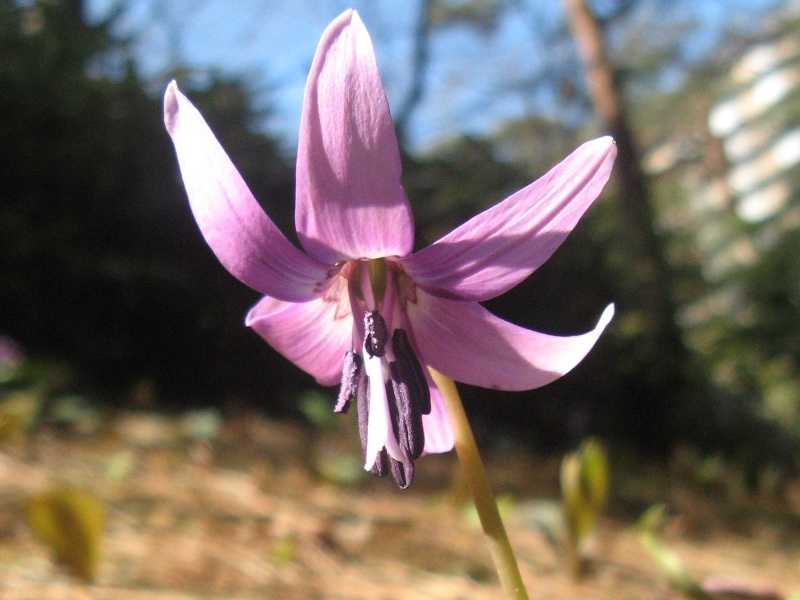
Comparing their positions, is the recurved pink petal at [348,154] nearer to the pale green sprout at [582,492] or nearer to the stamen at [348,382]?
the stamen at [348,382]

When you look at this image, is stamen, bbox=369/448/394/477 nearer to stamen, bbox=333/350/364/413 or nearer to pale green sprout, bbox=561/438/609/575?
stamen, bbox=333/350/364/413

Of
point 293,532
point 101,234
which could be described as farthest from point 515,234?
point 101,234

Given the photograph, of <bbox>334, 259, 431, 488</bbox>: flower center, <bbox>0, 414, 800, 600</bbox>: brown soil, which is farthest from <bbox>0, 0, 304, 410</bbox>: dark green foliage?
<bbox>334, 259, 431, 488</bbox>: flower center

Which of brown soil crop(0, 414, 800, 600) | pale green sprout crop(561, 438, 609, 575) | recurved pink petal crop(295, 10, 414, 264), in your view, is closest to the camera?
recurved pink petal crop(295, 10, 414, 264)

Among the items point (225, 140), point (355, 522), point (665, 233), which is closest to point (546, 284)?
point (665, 233)

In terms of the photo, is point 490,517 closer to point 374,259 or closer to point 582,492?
point 374,259

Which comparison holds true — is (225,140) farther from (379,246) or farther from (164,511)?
(379,246)

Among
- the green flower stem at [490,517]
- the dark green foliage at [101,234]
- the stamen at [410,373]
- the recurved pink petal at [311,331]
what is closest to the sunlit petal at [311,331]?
the recurved pink petal at [311,331]
